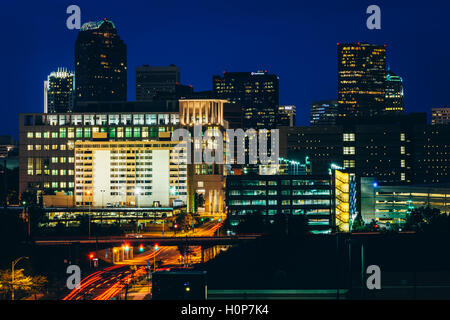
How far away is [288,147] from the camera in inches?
7121

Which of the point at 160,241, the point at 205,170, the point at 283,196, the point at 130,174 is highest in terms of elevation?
the point at 205,170

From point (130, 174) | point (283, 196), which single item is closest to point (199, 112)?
point (130, 174)

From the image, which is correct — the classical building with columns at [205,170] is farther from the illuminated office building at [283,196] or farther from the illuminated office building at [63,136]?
the illuminated office building at [283,196]

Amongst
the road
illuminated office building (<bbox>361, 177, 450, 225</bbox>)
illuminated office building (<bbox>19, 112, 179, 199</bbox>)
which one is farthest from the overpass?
illuminated office building (<bbox>19, 112, 179, 199</bbox>)

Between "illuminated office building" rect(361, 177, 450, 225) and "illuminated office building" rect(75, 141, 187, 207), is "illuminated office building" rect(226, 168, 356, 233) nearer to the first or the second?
"illuminated office building" rect(361, 177, 450, 225)

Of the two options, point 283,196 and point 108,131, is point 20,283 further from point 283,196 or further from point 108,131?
point 108,131

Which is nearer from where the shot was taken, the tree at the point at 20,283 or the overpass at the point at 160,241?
the tree at the point at 20,283

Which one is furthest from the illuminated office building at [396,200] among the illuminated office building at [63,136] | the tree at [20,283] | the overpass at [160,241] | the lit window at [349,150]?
the tree at [20,283]

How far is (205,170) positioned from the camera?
138m

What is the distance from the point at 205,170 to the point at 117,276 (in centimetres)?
7922

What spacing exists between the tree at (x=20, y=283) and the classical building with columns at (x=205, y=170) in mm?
77601

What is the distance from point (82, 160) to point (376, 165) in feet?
270

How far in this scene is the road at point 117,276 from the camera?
1932 inches

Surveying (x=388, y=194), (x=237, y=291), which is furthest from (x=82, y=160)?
(x=237, y=291)
